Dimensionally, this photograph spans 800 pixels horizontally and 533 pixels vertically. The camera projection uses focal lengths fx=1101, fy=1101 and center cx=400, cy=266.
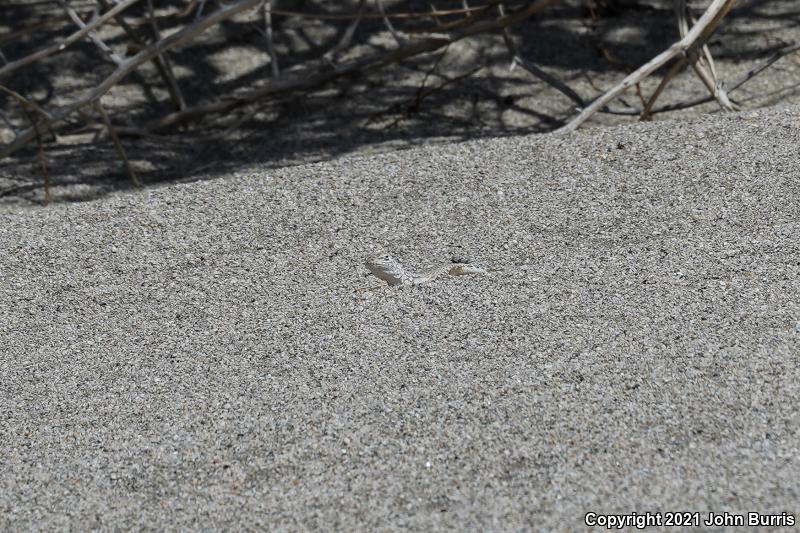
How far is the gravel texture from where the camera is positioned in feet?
6.43

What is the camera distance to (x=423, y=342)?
243cm

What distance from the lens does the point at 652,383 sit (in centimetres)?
218

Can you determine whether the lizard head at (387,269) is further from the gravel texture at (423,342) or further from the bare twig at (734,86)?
the bare twig at (734,86)

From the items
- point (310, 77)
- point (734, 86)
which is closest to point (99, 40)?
point (310, 77)

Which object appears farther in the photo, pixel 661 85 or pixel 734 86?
pixel 734 86

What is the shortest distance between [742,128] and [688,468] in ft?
5.48

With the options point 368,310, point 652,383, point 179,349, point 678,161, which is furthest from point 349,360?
point 678,161

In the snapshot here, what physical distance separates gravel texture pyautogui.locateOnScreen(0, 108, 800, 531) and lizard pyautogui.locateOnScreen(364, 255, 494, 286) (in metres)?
0.04

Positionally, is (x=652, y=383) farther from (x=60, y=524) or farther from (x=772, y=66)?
(x=772, y=66)

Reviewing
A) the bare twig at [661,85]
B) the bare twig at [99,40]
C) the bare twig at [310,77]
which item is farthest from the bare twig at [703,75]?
the bare twig at [99,40]

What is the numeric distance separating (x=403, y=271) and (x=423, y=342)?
0.33 metres

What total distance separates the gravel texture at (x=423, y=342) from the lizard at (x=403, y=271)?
4cm

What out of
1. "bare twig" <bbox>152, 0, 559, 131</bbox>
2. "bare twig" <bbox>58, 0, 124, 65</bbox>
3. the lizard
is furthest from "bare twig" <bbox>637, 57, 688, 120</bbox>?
"bare twig" <bbox>58, 0, 124, 65</bbox>

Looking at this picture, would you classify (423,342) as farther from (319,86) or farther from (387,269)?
(319,86)
